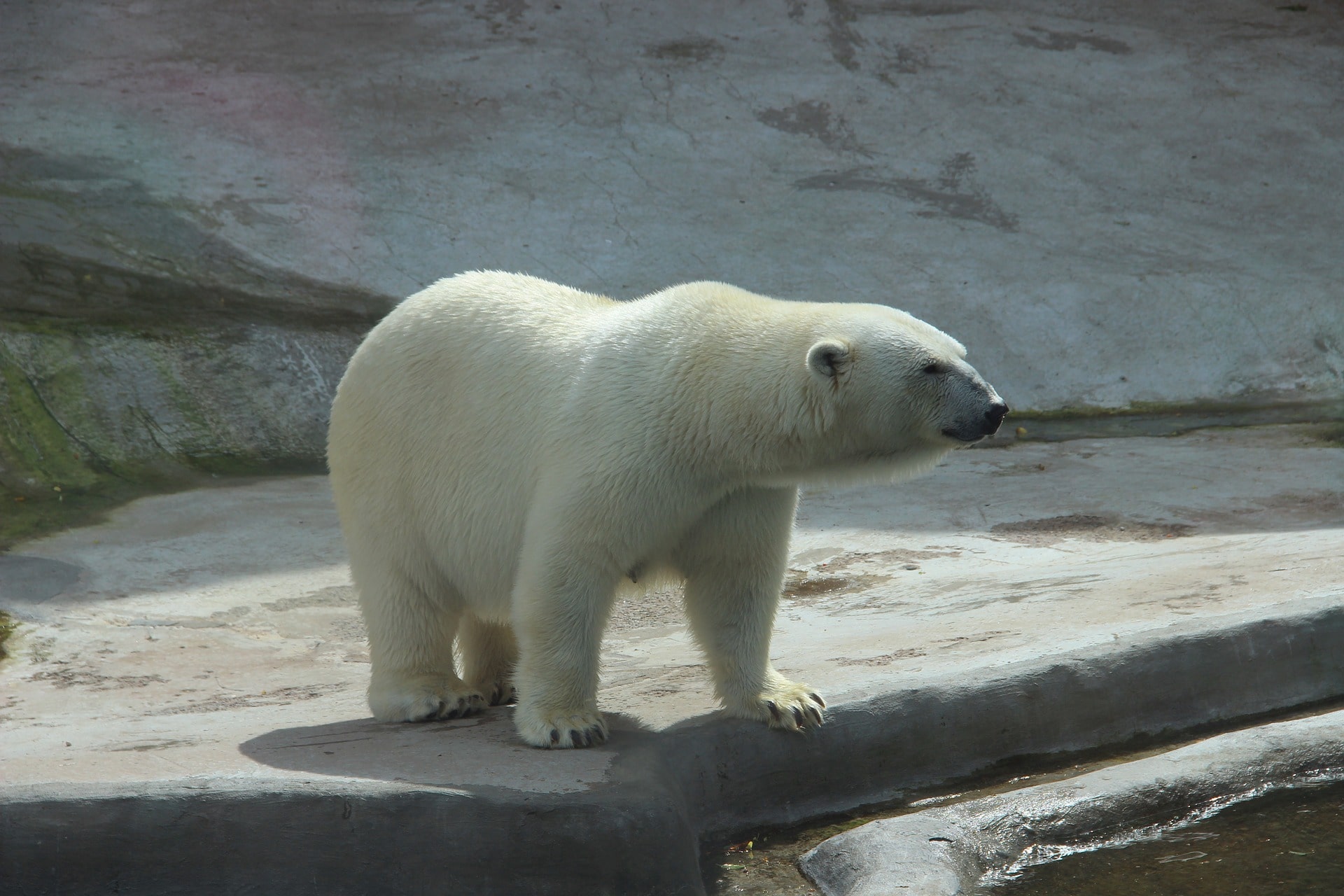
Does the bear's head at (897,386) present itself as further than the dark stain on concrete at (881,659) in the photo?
No

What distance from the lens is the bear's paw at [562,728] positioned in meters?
3.26

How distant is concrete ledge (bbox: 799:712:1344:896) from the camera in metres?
2.91

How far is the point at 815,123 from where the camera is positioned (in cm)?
1027

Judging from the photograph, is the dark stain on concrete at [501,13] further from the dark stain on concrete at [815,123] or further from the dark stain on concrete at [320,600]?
the dark stain on concrete at [320,600]

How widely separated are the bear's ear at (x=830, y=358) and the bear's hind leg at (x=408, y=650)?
4.16 feet

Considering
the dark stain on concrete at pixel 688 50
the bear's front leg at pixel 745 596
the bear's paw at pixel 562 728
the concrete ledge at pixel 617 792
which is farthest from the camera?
the dark stain on concrete at pixel 688 50

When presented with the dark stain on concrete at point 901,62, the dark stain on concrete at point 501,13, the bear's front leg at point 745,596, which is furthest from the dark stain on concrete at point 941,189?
the bear's front leg at point 745,596

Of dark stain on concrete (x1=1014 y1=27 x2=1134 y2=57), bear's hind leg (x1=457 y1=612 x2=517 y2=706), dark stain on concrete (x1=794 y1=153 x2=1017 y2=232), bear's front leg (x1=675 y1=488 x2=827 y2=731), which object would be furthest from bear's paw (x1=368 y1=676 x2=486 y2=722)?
dark stain on concrete (x1=1014 y1=27 x2=1134 y2=57)

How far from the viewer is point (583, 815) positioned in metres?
2.86

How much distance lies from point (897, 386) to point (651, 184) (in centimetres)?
655

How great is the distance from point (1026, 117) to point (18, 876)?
9.29 metres

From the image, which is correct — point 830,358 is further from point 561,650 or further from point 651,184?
point 651,184

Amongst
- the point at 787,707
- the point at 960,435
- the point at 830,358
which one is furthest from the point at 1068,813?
the point at 830,358

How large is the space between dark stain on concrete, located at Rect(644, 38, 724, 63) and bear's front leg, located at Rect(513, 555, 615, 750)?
8207 mm
